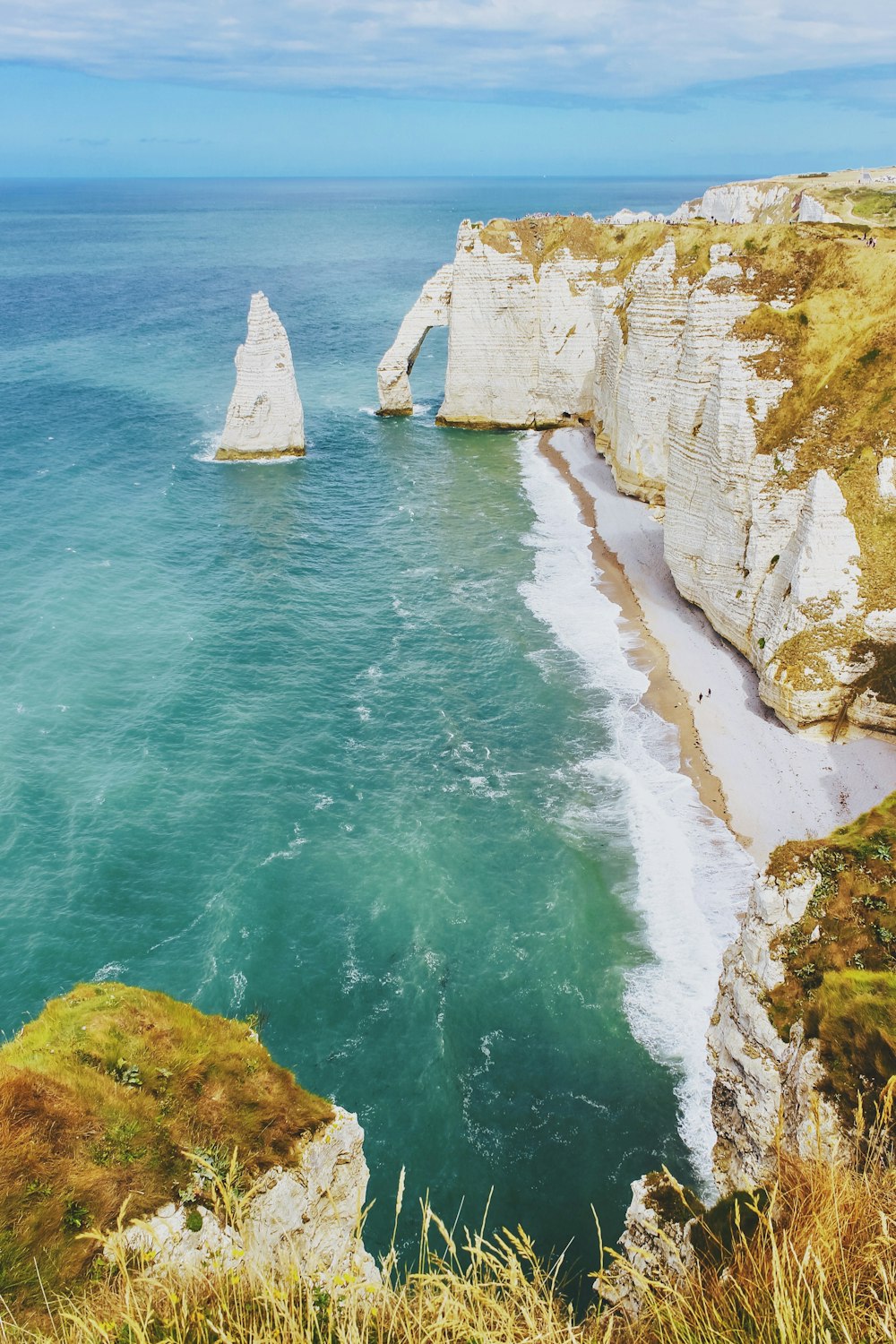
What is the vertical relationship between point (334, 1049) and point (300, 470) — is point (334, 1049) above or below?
below

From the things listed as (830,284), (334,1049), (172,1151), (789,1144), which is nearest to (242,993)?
(334,1049)

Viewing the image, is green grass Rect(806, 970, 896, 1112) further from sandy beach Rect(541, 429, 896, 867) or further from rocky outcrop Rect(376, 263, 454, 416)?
rocky outcrop Rect(376, 263, 454, 416)

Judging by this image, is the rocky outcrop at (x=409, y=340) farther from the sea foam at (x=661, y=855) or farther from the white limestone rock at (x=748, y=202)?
the white limestone rock at (x=748, y=202)

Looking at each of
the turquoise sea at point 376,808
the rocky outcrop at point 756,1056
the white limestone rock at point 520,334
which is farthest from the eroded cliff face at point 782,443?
the rocky outcrop at point 756,1056

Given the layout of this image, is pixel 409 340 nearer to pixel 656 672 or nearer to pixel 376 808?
pixel 656 672

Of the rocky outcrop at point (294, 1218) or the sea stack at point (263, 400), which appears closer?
the rocky outcrop at point (294, 1218)

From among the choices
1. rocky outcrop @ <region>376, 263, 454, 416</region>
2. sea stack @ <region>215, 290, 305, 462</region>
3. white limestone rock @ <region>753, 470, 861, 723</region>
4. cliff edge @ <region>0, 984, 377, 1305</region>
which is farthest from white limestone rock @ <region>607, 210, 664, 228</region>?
cliff edge @ <region>0, 984, 377, 1305</region>

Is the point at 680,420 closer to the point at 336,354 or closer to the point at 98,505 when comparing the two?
the point at 98,505
